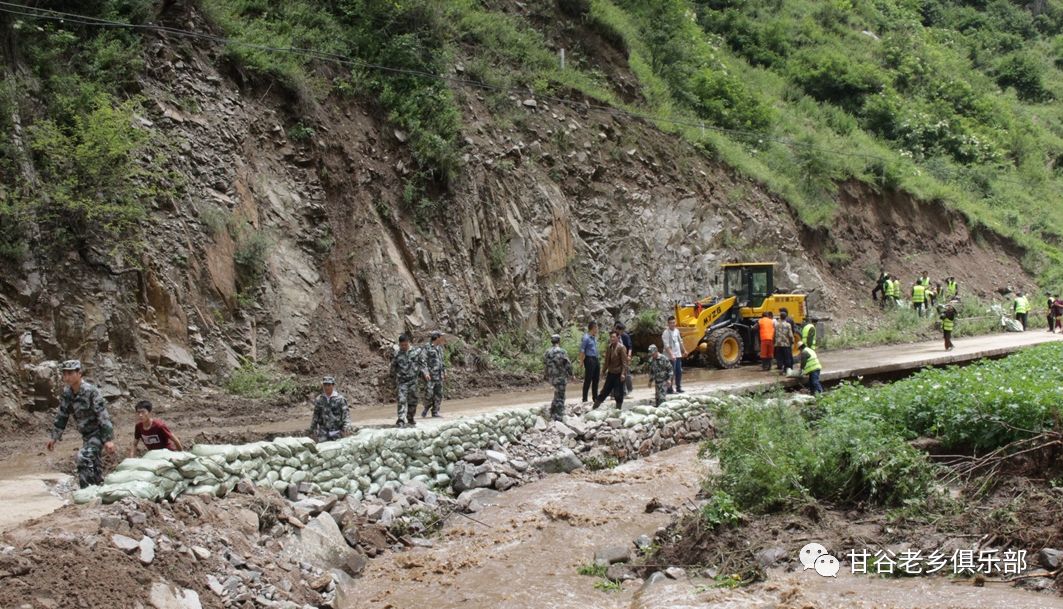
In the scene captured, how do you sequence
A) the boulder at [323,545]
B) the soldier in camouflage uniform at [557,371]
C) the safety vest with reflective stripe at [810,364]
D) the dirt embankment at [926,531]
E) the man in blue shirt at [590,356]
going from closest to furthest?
the dirt embankment at [926,531] < the boulder at [323,545] < the soldier in camouflage uniform at [557,371] < the man in blue shirt at [590,356] < the safety vest with reflective stripe at [810,364]

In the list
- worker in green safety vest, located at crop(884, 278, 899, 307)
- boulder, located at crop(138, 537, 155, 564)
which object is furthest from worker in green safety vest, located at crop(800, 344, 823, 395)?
worker in green safety vest, located at crop(884, 278, 899, 307)

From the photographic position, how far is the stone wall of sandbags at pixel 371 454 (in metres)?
9.19

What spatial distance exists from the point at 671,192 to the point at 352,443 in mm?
16557

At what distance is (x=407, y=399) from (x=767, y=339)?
9.81 m

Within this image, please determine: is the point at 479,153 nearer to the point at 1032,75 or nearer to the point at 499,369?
the point at 499,369

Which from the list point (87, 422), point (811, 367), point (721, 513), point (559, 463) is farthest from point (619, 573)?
point (811, 367)

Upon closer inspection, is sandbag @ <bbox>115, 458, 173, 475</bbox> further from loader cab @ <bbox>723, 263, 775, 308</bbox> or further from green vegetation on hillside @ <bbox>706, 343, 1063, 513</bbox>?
loader cab @ <bbox>723, 263, 775, 308</bbox>

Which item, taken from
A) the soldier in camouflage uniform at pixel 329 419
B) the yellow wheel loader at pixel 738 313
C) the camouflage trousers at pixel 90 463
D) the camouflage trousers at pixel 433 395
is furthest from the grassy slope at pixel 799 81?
the camouflage trousers at pixel 90 463

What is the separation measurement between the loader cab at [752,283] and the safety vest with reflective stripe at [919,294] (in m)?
11.5

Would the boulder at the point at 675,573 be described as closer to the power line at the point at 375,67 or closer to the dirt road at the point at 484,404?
the dirt road at the point at 484,404

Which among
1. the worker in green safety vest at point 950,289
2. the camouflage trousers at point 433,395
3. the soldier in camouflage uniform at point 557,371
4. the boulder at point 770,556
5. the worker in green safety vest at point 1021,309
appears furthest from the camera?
the worker in green safety vest at point 950,289

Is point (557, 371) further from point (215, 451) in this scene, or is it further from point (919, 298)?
point (919, 298)

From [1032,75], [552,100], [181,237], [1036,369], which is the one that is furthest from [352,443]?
[1032,75]

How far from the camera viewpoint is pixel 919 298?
3083 cm
